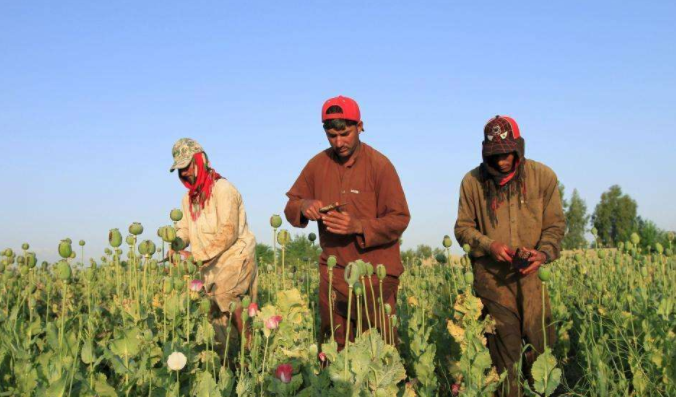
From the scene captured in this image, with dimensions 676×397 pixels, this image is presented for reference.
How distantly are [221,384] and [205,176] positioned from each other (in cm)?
213

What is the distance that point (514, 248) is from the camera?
4047mm

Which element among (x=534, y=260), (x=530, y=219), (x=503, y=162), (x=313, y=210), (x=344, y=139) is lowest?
(x=534, y=260)

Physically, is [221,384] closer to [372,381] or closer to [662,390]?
[372,381]

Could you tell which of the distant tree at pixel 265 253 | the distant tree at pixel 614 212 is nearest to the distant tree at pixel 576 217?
the distant tree at pixel 614 212

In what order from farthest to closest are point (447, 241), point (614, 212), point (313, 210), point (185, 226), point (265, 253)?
point (614, 212) → point (265, 253) → point (185, 226) → point (447, 241) → point (313, 210)

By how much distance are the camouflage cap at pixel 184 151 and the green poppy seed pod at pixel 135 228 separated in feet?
2.79

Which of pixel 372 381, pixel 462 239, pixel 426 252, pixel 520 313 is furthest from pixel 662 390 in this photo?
pixel 426 252

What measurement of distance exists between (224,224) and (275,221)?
1223mm

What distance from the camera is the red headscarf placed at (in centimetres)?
471

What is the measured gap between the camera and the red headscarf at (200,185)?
15.5 ft

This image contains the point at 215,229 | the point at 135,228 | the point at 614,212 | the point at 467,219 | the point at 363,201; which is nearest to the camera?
the point at 135,228

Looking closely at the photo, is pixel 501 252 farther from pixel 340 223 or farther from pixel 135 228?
pixel 135 228

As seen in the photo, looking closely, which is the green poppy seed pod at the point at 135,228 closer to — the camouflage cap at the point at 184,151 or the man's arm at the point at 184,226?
the camouflage cap at the point at 184,151

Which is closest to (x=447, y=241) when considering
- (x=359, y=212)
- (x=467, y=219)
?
(x=467, y=219)
